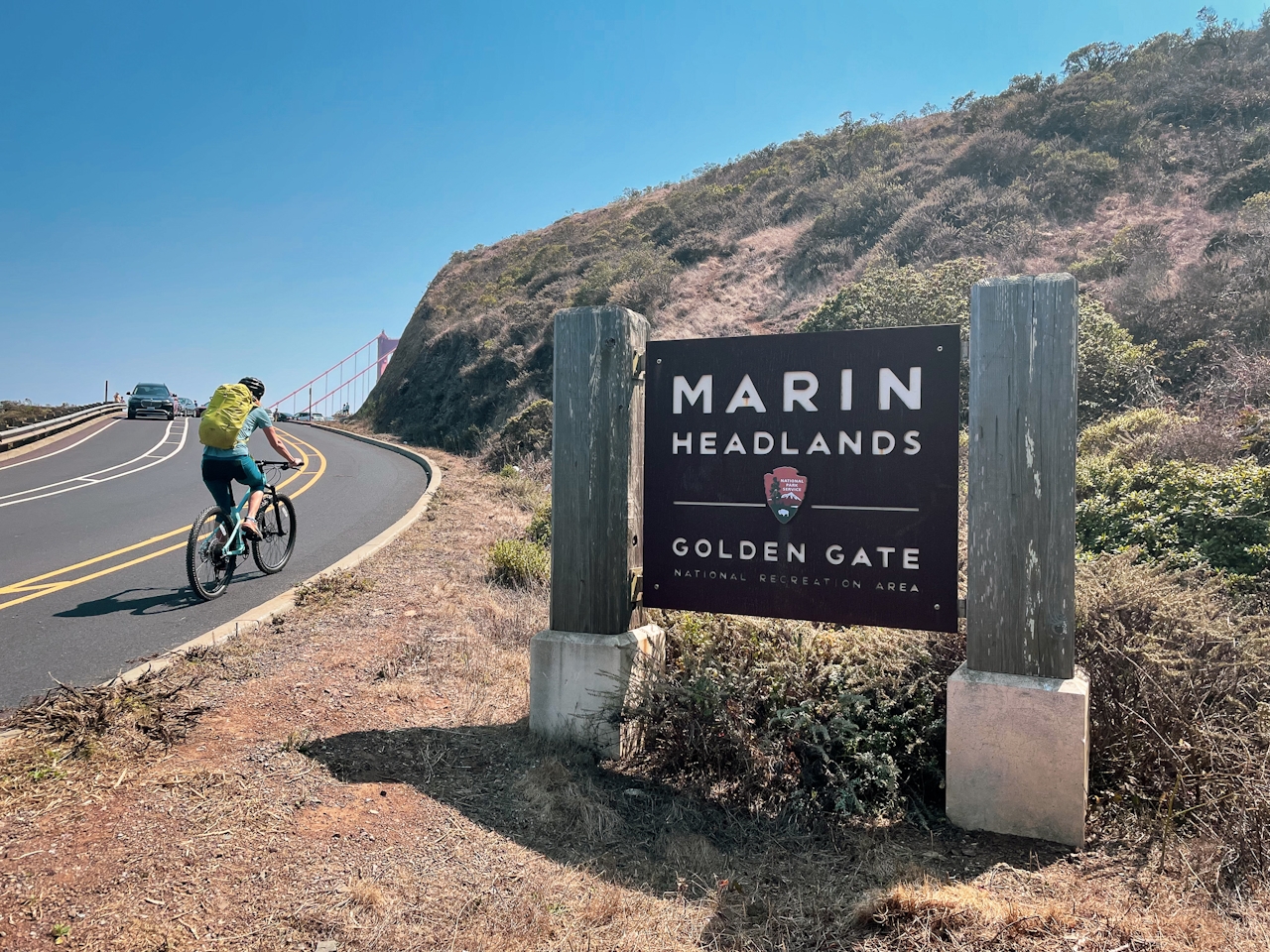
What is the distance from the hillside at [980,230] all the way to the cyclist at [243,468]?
10.6 m

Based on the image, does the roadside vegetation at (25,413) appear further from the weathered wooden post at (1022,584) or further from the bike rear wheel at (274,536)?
the weathered wooden post at (1022,584)

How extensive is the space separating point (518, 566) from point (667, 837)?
178 inches

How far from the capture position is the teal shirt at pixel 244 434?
715 cm

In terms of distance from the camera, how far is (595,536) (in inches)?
170

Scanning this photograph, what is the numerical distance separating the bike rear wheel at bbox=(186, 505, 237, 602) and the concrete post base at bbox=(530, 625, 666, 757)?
13.1ft

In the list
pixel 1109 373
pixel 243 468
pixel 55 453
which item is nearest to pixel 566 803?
pixel 243 468

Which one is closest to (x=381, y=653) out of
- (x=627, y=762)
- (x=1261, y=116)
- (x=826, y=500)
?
(x=627, y=762)

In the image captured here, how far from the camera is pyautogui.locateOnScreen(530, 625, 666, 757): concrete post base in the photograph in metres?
4.16

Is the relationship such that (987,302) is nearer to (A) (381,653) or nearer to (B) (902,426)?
(B) (902,426)

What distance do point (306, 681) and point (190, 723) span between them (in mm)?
886

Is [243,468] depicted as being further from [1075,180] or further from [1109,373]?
[1075,180]

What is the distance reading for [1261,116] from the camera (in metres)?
23.7

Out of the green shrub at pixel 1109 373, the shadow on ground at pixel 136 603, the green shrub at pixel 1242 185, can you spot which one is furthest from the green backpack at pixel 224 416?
the green shrub at pixel 1242 185

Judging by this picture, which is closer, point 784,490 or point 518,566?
point 784,490
